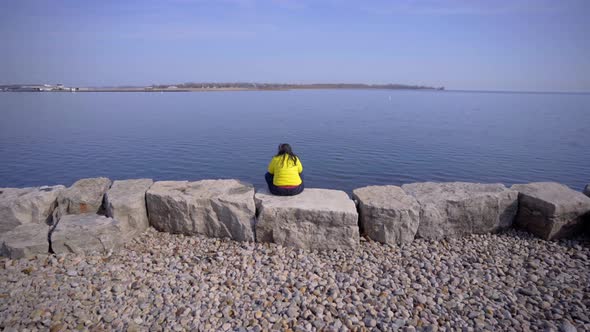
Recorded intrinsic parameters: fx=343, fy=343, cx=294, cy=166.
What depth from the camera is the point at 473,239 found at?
7.04m

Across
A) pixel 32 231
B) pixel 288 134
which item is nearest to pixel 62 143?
pixel 288 134

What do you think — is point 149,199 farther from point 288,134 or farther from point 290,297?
point 288,134

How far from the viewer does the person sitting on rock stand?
7059mm

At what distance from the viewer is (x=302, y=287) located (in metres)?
5.34

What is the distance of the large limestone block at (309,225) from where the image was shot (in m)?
6.49

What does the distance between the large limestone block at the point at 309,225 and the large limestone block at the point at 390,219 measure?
0.37 metres

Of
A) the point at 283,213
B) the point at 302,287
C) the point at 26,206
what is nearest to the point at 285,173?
the point at 283,213

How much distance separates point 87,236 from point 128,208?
Answer: 877mm

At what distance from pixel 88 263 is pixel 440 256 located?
6253 millimetres

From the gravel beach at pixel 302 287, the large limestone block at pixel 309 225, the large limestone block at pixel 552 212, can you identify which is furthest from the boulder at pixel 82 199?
the large limestone block at pixel 552 212

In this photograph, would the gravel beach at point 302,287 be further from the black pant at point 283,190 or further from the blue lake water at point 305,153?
the blue lake water at point 305,153

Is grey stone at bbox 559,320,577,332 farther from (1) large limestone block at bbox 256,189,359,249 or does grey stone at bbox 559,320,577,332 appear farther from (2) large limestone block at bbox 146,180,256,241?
(2) large limestone block at bbox 146,180,256,241

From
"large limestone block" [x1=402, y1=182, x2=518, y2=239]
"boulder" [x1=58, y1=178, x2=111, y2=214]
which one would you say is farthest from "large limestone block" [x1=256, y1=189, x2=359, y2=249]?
"boulder" [x1=58, y1=178, x2=111, y2=214]

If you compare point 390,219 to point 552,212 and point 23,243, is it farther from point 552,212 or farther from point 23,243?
point 23,243
